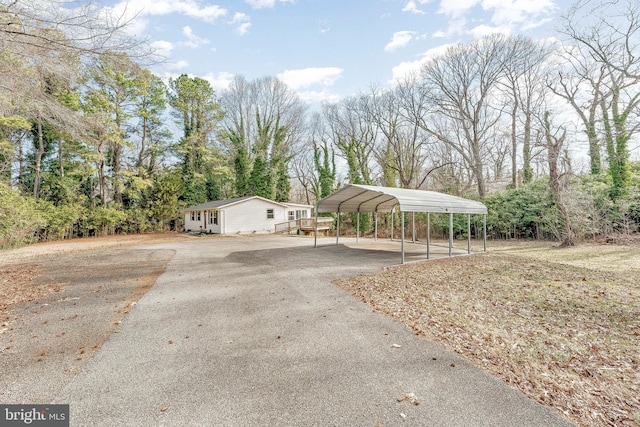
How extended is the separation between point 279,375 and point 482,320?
9.90ft

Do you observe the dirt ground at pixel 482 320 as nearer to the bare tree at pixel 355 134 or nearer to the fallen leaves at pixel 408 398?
the fallen leaves at pixel 408 398

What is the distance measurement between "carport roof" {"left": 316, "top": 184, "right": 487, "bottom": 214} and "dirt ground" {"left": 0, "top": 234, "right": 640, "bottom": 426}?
2.11 meters

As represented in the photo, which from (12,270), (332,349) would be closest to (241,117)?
(12,270)

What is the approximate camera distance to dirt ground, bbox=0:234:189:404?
8.93 feet

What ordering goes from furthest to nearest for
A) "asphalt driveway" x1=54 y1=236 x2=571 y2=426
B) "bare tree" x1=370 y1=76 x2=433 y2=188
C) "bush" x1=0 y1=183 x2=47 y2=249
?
"bare tree" x1=370 y1=76 x2=433 y2=188
"bush" x1=0 y1=183 x2=47 y2=249
"asphalt driveway" x1=54 y1=236 x2=571 y2=426

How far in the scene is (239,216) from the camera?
2161cm

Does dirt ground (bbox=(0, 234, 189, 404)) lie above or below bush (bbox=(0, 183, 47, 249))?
below

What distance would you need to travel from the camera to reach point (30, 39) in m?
3.98

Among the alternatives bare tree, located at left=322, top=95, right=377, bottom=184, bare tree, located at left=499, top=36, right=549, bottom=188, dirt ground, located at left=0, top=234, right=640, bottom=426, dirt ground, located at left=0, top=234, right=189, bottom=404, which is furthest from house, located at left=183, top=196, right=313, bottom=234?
bare tree, located at left=499, top=36, right=549, bottom=188

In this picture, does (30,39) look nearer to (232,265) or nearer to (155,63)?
(155,63)

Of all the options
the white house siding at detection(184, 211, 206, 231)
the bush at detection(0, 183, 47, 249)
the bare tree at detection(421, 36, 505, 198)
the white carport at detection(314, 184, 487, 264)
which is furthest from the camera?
the white house siding at detection(184, 211, 206, 231)

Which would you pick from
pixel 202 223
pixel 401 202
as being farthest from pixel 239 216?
pixel 401 202

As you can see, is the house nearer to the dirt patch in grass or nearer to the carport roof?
the carport roof

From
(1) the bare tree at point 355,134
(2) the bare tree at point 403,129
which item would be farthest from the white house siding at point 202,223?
(2) the bare tree at point 403,129
